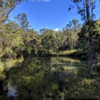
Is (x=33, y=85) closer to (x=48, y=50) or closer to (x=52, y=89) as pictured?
(x=52, y=89)

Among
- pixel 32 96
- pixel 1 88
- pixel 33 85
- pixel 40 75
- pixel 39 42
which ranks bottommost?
pixel 1 88

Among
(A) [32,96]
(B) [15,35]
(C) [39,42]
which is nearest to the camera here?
(A) [32,96]

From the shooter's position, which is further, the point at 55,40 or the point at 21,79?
the point at 55,40

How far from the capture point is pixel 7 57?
19.0 meters

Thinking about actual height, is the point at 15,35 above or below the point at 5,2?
below

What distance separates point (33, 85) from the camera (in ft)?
16.0

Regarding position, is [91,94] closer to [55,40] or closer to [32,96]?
[32,96]

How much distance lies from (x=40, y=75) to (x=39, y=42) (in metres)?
37.0

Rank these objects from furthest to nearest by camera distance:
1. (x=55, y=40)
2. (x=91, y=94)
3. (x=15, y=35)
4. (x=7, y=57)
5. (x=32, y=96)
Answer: (x=55, y=40), (x=7, y=57), (x=15, y=35), (x=32, y=96), (x=91, y=94)

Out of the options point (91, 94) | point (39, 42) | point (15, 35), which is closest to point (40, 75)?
point (91, 94)

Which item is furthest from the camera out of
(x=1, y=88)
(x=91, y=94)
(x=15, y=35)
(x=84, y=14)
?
(x=15, y=35)

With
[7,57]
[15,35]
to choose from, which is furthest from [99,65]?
[7,57]

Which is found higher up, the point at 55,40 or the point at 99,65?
the point at 55,40

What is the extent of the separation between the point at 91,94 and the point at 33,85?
8.98 feet
